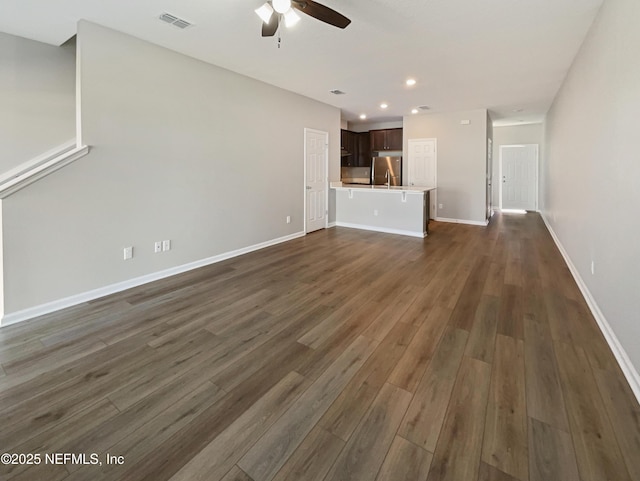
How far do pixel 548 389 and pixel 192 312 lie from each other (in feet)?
9.05

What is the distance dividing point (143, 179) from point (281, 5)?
2.36 m

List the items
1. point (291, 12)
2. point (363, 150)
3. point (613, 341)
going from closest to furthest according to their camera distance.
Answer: point (613, 341), point (291, 12), point (363, 150)

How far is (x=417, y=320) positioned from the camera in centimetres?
277

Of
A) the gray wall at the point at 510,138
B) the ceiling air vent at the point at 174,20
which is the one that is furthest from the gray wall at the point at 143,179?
the gray wall at the point at 510,138

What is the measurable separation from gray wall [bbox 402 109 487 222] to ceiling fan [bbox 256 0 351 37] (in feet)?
18.5

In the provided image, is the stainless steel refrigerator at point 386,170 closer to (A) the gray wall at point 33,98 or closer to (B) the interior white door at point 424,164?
(B) the interior white door at point 424,164

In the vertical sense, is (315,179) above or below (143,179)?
above

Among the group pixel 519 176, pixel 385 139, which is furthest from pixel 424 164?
pixel 519 176

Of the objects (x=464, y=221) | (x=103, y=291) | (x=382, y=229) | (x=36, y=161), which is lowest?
(x=103, y=291)

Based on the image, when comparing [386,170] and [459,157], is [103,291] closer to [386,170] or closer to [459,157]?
[386,170]

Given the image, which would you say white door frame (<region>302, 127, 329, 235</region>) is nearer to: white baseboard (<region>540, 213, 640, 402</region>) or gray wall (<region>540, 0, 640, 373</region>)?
gray wall (<region>540, 0, 640, 373</region>)

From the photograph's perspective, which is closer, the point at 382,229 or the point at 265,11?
the point at 265,11

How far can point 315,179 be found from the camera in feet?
21.6

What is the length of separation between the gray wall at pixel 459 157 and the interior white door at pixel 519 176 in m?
3.69
